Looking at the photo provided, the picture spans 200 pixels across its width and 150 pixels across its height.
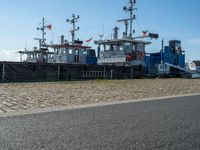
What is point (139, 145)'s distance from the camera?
5.14m

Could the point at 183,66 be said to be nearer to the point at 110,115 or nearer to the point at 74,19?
the point at 74,19

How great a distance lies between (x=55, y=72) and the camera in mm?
25141

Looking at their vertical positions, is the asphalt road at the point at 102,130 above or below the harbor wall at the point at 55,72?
below

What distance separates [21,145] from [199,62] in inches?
2382

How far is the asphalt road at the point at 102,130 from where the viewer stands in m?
5.10

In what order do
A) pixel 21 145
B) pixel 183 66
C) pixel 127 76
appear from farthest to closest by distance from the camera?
pixel 183 66 < pixel 127 76 < pixel 21 145

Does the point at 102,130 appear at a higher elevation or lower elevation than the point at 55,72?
lower

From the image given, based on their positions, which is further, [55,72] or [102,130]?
[55,72]

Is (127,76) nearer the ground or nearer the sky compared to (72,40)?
nearer the ground

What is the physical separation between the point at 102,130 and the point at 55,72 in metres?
19.2

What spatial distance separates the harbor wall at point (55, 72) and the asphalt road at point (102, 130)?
48.1 ft

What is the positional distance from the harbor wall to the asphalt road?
14658 mm

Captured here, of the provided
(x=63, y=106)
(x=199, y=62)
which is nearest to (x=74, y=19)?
(x=199, y=62)

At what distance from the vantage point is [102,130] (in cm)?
625
